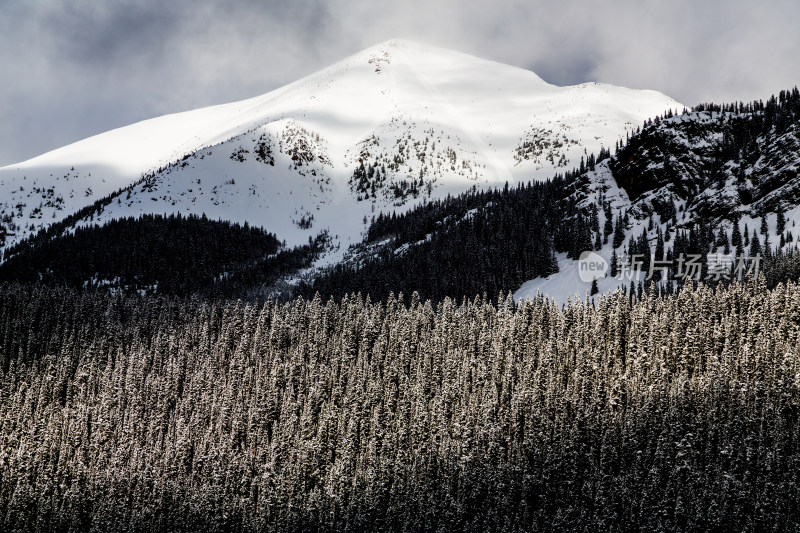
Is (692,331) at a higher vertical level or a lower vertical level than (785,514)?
higher

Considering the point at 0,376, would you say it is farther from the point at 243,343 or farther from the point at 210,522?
the point at 210,522

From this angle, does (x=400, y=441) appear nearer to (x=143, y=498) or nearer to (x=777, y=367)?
(x=143, y=498)

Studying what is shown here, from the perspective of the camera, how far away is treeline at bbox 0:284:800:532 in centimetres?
9994

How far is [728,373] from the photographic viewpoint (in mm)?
114812

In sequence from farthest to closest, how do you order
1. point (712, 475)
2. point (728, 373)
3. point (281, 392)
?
point (281, 392), point (728, 373), point (712, 475)

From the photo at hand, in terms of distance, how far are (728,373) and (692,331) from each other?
513 inches

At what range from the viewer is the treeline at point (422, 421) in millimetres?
99938

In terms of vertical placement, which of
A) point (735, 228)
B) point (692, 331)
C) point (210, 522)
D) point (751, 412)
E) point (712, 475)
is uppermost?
point (735, 228)

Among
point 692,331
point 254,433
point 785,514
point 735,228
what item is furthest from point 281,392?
point 735,228

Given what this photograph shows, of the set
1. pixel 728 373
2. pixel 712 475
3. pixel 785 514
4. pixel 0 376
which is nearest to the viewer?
pixel 785 514

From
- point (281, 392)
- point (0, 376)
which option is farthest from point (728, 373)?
point (0, 376)

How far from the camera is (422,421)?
123312 millimetres

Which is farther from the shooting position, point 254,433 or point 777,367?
point 254,433

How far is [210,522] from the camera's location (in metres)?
111
